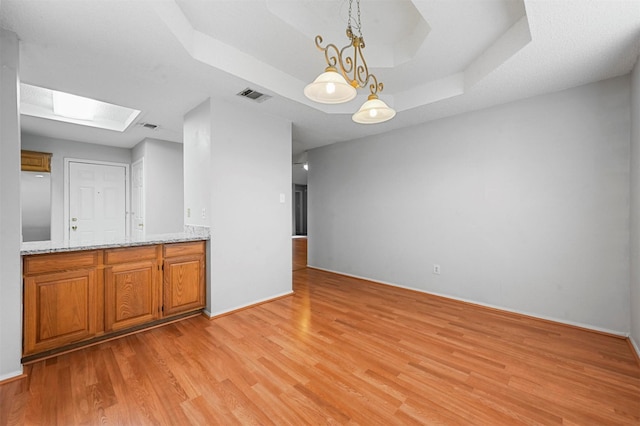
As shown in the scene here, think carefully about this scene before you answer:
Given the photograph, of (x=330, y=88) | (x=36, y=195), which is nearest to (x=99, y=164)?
(x=36, y=195)

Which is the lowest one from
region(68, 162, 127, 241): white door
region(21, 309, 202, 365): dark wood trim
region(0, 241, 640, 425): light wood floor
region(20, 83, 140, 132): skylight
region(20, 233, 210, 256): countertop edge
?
region(0, 241, 640, 425): light wood floor

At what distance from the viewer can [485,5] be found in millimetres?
1948

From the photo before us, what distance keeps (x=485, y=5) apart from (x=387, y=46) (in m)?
0.90

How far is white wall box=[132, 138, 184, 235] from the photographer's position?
4.71 meters

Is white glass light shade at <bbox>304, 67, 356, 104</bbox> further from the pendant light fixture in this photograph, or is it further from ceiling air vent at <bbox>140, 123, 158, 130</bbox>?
ceiling air vent at <bbox>140, 123, 158, 130</bbox>

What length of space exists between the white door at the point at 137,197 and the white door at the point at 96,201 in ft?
0.64

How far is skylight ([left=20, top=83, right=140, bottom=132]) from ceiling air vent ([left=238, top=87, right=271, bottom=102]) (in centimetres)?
181

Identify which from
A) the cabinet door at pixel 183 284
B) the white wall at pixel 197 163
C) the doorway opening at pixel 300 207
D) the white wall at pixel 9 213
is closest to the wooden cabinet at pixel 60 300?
the white wall at pixel 9 213

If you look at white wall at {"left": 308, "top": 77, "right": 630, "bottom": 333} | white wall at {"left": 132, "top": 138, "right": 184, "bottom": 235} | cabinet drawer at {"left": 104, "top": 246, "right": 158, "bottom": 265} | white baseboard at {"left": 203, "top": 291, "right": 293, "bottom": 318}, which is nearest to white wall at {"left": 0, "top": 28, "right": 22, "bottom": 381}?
cabinet drawer at {"left": 104, "top": 246, "right": 158, "bottom": 265}

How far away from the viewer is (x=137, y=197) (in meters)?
5.14

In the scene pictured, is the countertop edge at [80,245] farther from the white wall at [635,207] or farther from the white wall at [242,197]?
the white wall at [635,207]

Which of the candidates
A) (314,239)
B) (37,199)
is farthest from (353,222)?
(37,199)

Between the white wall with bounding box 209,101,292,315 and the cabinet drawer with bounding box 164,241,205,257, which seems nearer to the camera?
the cabinet drawer with bounding box 164,241,205,257

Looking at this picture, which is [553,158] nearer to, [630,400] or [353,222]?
[630,400]
